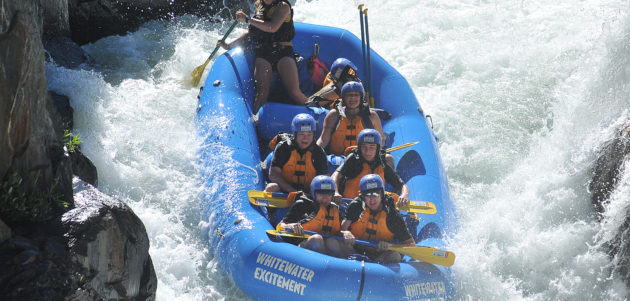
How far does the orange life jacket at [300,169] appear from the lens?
588 centimetres

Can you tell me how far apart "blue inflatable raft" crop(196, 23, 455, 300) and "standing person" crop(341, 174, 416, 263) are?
20 cm

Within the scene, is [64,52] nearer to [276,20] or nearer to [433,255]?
[276,20]

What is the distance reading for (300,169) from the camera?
5.88 m

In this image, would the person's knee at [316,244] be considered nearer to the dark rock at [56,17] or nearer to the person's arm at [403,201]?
the person's arm at [403,201]

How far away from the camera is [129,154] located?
6.95 metres

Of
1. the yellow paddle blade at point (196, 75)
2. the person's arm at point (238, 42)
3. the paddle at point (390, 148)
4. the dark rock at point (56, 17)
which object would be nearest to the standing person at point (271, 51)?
the person's arm at point (238, 42)

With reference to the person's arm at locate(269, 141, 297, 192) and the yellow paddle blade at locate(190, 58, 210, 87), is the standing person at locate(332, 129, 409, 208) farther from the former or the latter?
the yellow paddle blade at locate(190, 58, 210, 87)

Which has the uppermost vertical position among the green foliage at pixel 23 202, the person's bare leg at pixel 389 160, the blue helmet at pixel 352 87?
the blue helmet at pixel 352 87

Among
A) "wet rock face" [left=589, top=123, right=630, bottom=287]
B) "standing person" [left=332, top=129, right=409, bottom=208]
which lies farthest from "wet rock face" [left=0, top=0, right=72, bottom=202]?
"wet rock face" [left=589, top=123, right=630, bottom=287]

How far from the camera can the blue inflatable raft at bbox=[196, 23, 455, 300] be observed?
4.96 m

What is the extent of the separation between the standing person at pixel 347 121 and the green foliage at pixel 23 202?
118 inches

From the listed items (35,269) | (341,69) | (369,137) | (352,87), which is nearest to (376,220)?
(369,137)

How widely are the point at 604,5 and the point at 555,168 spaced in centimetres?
453

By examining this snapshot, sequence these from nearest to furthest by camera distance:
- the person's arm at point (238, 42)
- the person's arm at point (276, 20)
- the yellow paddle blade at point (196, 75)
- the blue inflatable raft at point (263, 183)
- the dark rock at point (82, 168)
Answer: the blue inflatable raft at point (263, 183) < the dark rock at point (82, 168) < the person's arm at point (276, 20) < the person's arm at point (238, 42) < the yellow paddle blade at point (196, 75)
